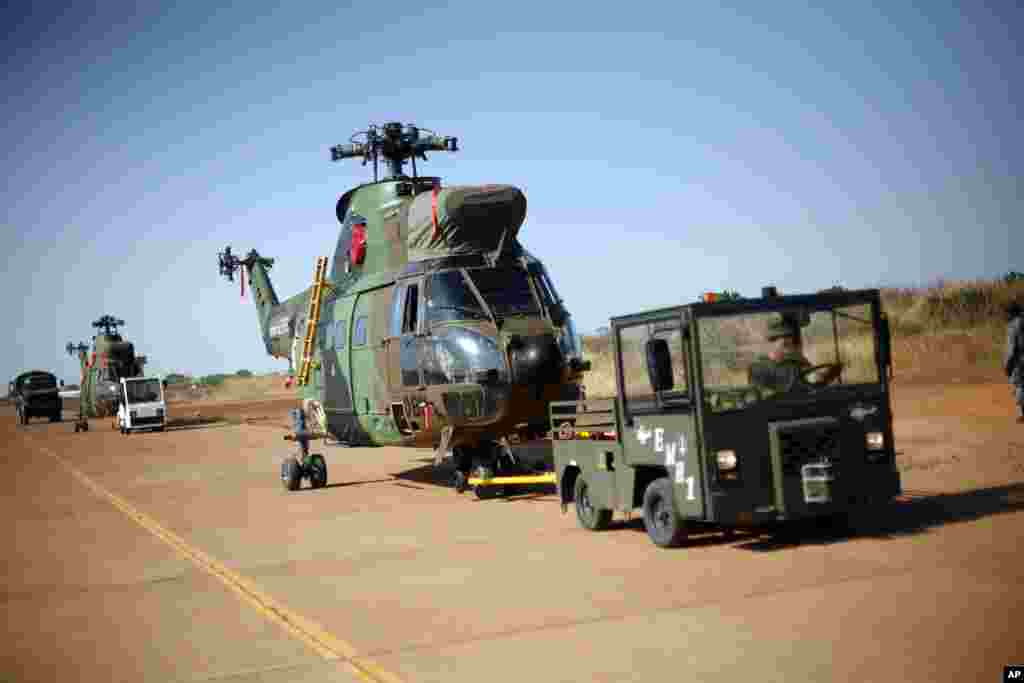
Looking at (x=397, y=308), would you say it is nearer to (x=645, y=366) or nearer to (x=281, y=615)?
(x=645, y=366)

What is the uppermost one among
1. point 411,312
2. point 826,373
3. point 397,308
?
A: point 397,308

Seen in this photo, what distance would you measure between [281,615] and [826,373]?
5.25m

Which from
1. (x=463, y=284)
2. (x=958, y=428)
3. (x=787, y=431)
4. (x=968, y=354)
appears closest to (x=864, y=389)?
(x=787, y=431)

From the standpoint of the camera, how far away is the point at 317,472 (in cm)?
1775

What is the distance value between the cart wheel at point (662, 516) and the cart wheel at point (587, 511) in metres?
1.05

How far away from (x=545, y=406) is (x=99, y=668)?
788cm

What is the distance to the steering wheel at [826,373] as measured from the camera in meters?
9.27

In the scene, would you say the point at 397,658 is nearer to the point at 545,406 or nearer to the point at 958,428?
the point at 545,406

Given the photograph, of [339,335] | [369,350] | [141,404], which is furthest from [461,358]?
[141,404]

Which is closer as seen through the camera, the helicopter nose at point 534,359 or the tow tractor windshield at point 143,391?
the helicopter nose at point 534,359

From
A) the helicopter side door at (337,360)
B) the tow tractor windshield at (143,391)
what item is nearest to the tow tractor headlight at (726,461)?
the helicopter side door at (337,360)

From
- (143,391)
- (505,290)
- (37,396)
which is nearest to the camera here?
(505,290)

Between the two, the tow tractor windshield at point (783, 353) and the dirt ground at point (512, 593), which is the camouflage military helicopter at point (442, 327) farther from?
the tow tractor windshield at point (783, 353)

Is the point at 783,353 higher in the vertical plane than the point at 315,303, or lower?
lower
